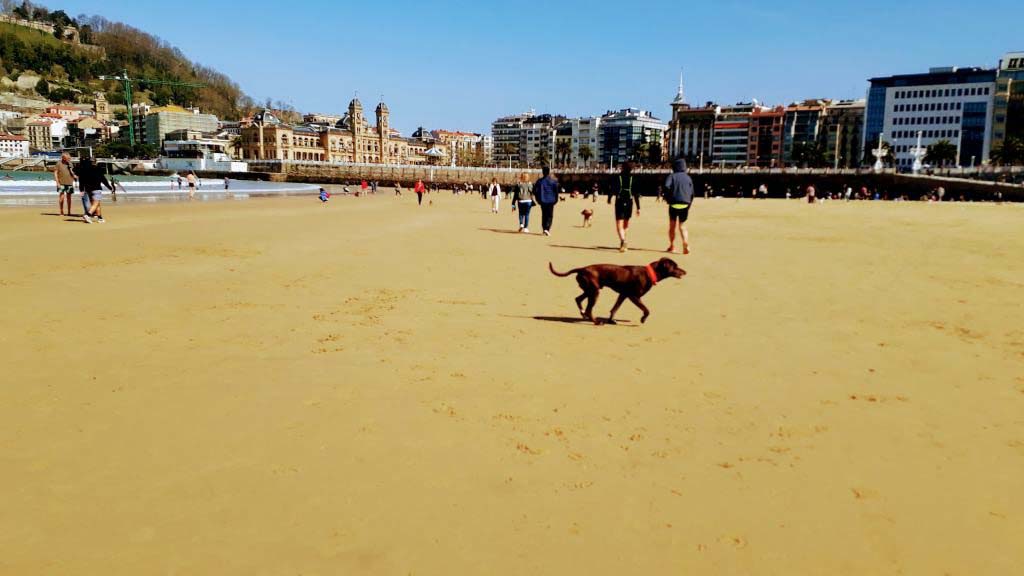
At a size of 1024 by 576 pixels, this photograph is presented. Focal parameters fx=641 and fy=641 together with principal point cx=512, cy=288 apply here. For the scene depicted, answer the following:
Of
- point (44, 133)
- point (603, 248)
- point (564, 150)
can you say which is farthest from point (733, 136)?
point (44, 133)

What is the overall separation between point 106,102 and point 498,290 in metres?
223

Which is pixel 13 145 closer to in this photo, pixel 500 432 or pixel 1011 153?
pixel 500 432

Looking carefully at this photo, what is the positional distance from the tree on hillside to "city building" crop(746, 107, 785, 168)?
37.6 metres

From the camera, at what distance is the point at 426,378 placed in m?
4.64

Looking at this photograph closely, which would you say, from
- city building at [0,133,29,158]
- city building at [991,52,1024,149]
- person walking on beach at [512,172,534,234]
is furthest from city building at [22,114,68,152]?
city building at [991,52,1024,149]

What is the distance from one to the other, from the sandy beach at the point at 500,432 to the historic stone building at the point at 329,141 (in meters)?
147

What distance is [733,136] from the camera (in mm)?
150375

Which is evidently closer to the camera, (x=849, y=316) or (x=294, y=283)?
(x=849, y=316)

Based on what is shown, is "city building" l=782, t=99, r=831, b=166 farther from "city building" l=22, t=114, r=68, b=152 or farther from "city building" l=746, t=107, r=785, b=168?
"city building" l=22, t=114, r=68, b=152

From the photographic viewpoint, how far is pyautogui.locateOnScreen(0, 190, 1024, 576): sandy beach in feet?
8.55

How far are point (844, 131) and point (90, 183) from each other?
153489 millimetres

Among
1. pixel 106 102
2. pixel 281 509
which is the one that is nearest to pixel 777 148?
pixel 281 509

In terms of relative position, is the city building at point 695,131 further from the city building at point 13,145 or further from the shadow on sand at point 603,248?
the shadow on sand at point 603,248

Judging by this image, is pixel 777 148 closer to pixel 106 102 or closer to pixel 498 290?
pixel 498 290
